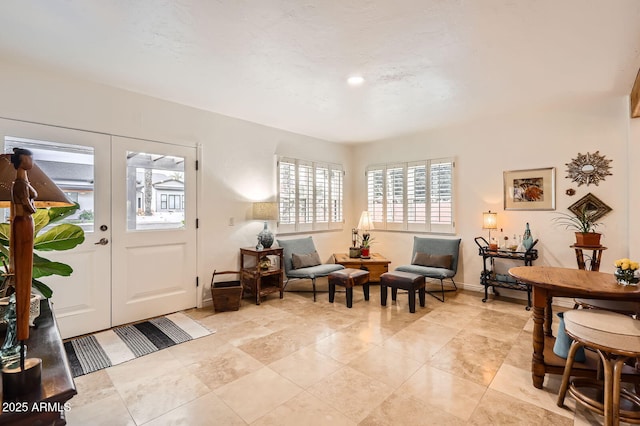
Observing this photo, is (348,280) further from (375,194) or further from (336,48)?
(336,48)

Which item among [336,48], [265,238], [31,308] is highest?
[336,48]

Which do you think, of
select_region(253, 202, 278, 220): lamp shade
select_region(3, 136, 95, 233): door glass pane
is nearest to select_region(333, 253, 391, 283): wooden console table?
select_region(253, 202, 278, 220): lamp shade

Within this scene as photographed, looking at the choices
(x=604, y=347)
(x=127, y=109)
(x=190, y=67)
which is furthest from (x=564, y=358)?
(x=127, y=109)

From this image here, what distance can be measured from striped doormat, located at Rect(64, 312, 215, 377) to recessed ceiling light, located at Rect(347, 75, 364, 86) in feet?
9.54

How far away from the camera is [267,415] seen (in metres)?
1.92

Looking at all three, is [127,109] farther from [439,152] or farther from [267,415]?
[439,152]

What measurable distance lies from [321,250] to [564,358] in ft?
12.5

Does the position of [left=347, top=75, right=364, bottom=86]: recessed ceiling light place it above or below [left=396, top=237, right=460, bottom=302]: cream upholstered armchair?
above

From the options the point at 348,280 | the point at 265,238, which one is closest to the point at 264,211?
the point at 265,238

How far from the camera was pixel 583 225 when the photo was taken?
3664 mm

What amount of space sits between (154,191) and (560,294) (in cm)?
393

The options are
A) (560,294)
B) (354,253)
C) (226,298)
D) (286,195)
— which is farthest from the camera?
(354,253)

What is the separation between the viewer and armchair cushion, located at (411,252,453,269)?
4543 millimetres

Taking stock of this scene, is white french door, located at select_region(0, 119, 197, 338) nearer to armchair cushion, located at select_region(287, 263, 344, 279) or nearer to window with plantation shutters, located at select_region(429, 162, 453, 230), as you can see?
armchair cushion, located at select_region(287, 263, 344, 279)
